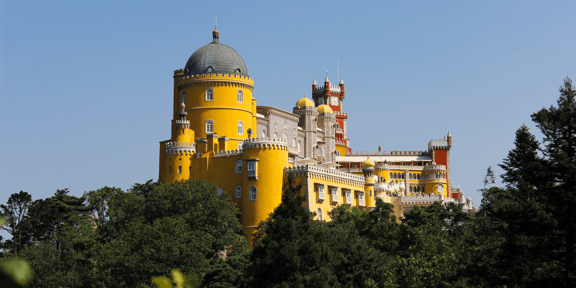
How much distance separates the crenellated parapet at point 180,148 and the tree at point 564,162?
52446 mm

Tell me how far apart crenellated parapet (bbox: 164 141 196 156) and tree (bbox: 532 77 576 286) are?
52.4m

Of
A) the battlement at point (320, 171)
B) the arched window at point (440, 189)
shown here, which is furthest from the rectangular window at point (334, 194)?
the arched window at point (440, 189)

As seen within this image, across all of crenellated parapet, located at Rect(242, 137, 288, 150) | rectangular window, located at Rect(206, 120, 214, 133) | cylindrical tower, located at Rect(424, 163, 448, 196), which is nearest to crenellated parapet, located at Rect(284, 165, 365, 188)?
crenellated parapet, located at Rect(242, 137, 288, 150)

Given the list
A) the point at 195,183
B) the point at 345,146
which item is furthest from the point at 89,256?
the point at 345,146

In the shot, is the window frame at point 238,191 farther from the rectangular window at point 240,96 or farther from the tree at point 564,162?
the tree at point 564,162

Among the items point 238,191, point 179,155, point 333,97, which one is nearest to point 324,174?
point 238,191

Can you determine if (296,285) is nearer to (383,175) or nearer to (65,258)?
(65,258)

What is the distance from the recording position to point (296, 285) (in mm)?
40562

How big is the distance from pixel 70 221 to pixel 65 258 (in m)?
8.96

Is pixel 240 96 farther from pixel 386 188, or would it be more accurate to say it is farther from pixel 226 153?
pixel 386 188

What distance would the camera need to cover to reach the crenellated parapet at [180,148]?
3137 inches

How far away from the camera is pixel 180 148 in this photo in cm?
7975

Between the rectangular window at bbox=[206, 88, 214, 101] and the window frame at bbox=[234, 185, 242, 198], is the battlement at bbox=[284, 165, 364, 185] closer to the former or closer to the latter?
the window frame at bbox=[234, 185, 242, 198]

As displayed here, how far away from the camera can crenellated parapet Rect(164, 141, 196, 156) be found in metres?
79.7
